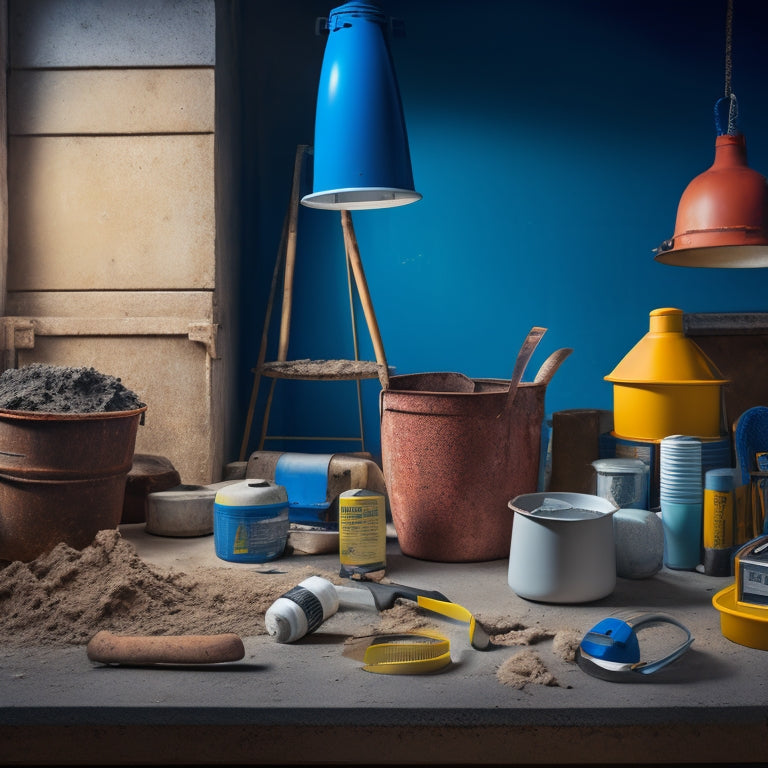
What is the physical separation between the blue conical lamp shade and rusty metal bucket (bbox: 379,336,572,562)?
2.05ft

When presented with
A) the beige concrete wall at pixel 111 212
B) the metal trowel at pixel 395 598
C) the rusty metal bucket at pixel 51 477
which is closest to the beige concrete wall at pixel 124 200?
the beige concrete wall at pixel 111 212

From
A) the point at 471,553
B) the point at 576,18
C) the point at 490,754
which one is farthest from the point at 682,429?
the point at 576,18

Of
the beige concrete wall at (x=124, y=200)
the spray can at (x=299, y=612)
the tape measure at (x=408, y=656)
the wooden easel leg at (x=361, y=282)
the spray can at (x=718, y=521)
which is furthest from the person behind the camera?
the wooden easel leg at (x=361, y=282)

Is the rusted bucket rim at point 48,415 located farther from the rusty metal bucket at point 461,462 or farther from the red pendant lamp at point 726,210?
the red pendant lamp at point 726,210

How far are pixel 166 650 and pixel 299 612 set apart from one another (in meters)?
0.29

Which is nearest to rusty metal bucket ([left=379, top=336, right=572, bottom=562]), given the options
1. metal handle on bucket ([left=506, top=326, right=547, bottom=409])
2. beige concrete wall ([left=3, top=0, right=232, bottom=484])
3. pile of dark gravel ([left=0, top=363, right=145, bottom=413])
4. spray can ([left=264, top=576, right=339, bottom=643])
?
metal handle on bucket ([left=506, top=326, right=547, bottom=409])

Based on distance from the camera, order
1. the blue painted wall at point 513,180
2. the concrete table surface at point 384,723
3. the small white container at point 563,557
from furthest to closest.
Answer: the blue painted wall at point 513,180 < the small white container at point 563,557 < the concrete table surface at point 384,723

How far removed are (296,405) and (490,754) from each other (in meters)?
2.59

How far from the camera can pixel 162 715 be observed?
1.37 meters

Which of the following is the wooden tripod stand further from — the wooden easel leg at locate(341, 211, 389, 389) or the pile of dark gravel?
the pile of dark gravel

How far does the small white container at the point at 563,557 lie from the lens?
1859 millimetres

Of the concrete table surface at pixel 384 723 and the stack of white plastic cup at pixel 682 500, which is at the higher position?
the stack of white plastic cup at pixel 682 500

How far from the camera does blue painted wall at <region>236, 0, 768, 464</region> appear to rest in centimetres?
371

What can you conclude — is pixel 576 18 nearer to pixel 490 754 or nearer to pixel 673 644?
pixel 673 644
